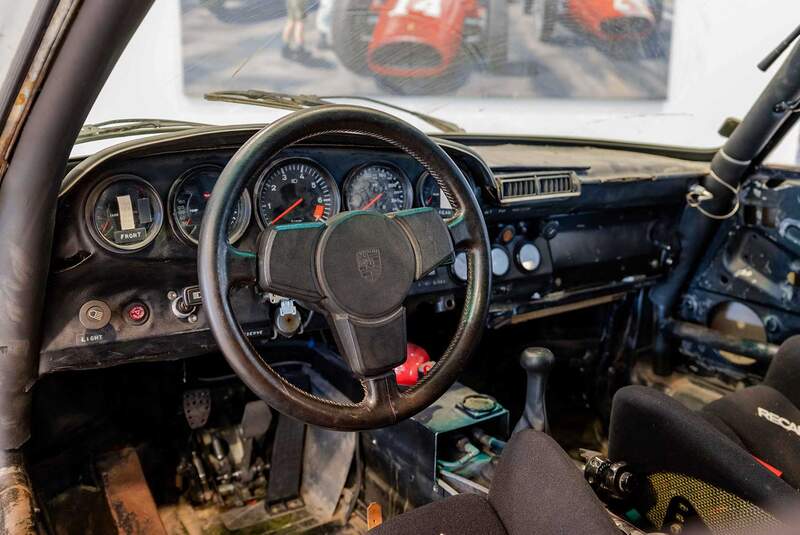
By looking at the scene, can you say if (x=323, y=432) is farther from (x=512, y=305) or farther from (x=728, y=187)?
(x=728, y=187)

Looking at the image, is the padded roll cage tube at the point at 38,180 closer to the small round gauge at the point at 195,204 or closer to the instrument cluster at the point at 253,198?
the instrument cluster at the point at 253,198

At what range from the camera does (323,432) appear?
2424 mm

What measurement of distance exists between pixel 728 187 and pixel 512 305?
3.05 ft

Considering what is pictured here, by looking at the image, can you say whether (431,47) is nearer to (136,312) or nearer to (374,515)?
(136,312)

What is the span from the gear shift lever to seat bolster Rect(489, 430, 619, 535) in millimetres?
366

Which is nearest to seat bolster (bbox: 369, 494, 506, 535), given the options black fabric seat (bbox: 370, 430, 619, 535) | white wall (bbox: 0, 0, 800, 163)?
black fabric seat (bbox: 370, 430, 619, 535)

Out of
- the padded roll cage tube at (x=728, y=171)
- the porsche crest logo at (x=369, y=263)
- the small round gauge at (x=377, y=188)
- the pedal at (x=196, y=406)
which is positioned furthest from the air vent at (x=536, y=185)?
the pedal at (x=196, y=406)

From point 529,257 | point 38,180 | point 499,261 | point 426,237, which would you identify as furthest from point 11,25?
point 529,257

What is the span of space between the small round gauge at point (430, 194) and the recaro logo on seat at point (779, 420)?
3.07 ft

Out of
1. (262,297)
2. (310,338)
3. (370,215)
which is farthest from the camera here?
(310,338)

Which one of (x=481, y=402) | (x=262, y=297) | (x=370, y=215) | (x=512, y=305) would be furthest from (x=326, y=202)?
(x=512, y=305)

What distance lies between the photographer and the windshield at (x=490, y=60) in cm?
204

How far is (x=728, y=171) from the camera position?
2.50 metres

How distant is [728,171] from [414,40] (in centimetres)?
122
